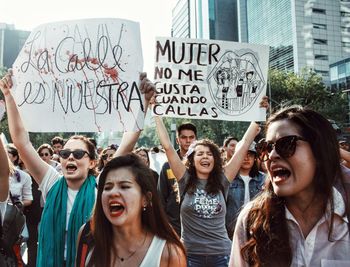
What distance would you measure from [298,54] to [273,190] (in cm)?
5350

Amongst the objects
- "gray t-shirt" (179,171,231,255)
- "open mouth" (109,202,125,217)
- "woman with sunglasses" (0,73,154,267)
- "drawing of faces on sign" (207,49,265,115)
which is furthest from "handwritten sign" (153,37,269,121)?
"open mouth" (109,202,125,217)

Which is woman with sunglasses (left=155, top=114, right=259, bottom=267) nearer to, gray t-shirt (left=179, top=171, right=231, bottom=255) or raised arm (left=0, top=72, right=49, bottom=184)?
gray t-shirt (left=179, top=171, right=231, bottom=255)

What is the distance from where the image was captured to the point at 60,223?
110 inches

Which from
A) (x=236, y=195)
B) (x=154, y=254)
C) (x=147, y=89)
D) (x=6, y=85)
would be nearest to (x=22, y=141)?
(x=6, y=85)

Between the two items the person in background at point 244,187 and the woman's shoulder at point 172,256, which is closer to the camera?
the woman's shoulder at point 172,256

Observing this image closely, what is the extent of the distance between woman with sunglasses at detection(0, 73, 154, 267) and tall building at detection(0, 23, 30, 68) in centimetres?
8159

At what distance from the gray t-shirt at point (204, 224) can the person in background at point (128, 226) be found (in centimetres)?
137

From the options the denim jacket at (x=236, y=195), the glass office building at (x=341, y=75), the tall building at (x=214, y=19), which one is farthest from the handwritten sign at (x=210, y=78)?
the tall building at (x=214, y=19)

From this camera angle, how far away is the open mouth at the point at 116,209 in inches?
85.7

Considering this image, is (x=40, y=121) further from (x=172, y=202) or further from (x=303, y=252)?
(x=303, y=252)

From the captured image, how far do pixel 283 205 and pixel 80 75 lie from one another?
2137 mm

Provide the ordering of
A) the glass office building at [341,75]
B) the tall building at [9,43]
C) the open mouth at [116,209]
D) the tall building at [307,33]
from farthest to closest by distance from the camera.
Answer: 1. the tall building at [9,43]
2. the tall building at [307,33]
3. the glass office building at [341,75]
4. the open mouth at [116,209]

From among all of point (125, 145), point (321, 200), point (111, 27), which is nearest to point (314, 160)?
point (321, 200)

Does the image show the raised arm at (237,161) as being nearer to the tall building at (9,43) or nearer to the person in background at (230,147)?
the person in background at (230,147)
